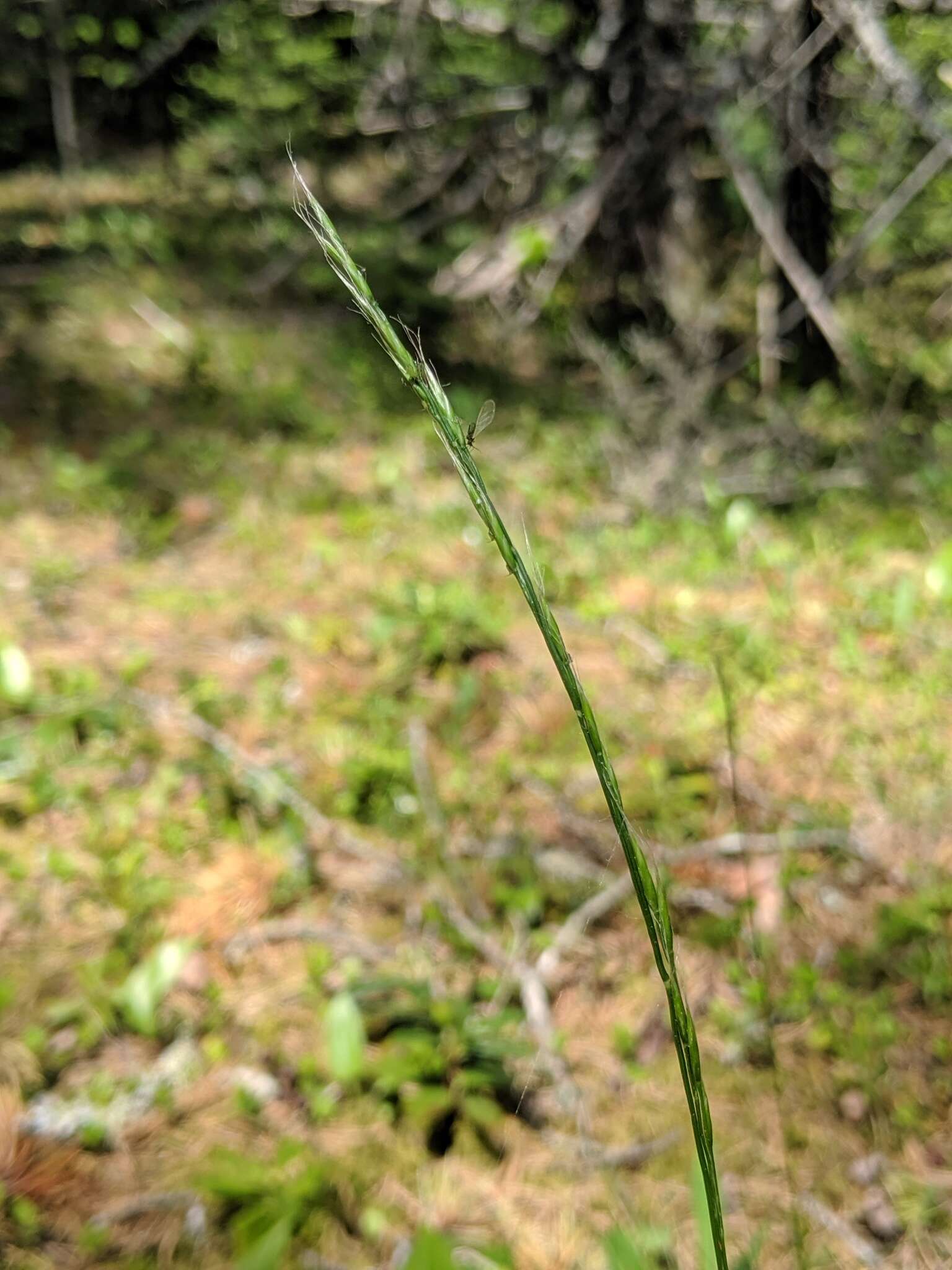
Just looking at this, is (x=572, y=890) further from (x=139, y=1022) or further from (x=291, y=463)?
(x=291, y=463)

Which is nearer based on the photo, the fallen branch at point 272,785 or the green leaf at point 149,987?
the green leaf at point 149,987

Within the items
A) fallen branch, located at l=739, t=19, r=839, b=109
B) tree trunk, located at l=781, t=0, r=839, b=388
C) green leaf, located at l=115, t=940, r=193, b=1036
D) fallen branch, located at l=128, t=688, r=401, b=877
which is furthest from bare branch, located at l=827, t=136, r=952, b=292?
green leaf, located at l=115, t=940, r=193, b=1036

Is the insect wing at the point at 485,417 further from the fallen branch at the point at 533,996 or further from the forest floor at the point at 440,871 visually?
the fallen branch at the point at 533,996

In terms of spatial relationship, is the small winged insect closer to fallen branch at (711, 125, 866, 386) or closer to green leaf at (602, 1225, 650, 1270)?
green leaf at (602, 1225, 650, 1270)

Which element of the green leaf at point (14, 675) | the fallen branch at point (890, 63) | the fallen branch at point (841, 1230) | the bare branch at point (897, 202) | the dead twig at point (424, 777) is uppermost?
the fallen branch at point (890, 63)

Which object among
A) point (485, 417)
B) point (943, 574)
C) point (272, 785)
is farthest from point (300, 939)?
point (943, 574)

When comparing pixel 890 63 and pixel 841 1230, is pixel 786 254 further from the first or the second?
pixel 841 1230

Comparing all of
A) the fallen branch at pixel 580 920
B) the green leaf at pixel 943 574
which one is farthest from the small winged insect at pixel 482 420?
the green leaf at pixel 943 574

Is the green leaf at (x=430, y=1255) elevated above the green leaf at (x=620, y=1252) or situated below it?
below

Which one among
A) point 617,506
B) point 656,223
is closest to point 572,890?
point 617,506
